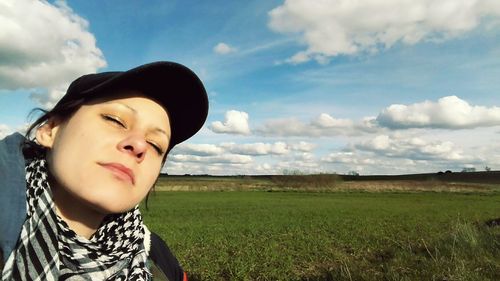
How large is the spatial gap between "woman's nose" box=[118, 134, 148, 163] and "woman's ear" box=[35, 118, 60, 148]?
0.39 meters

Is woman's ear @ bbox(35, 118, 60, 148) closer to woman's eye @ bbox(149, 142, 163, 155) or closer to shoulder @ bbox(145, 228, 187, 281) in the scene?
woman's eye @ bbox(149, 142, 163, 155)

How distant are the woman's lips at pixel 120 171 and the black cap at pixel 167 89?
0.35m

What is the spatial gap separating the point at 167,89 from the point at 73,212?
29.4 inches

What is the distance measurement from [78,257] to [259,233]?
17076 mm

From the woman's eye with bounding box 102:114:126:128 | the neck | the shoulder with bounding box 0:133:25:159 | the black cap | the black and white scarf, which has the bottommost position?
the black and white scarf

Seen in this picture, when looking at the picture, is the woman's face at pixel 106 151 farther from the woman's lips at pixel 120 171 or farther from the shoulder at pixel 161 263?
the shoulder at pixel 161 263

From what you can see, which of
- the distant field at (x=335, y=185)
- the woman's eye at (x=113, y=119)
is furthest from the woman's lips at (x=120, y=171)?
the distant field at (x=335, y=185)

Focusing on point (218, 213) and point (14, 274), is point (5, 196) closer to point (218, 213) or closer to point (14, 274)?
point (14, 274)

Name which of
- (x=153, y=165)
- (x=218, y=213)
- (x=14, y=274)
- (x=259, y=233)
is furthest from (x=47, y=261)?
(x=218, y=213)

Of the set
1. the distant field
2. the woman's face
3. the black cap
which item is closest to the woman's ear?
the woman's face

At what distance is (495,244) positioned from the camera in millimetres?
7902

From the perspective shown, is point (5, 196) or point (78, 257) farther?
point (78, 257)

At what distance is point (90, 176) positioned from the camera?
1.65m

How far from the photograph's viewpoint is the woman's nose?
175 cm
